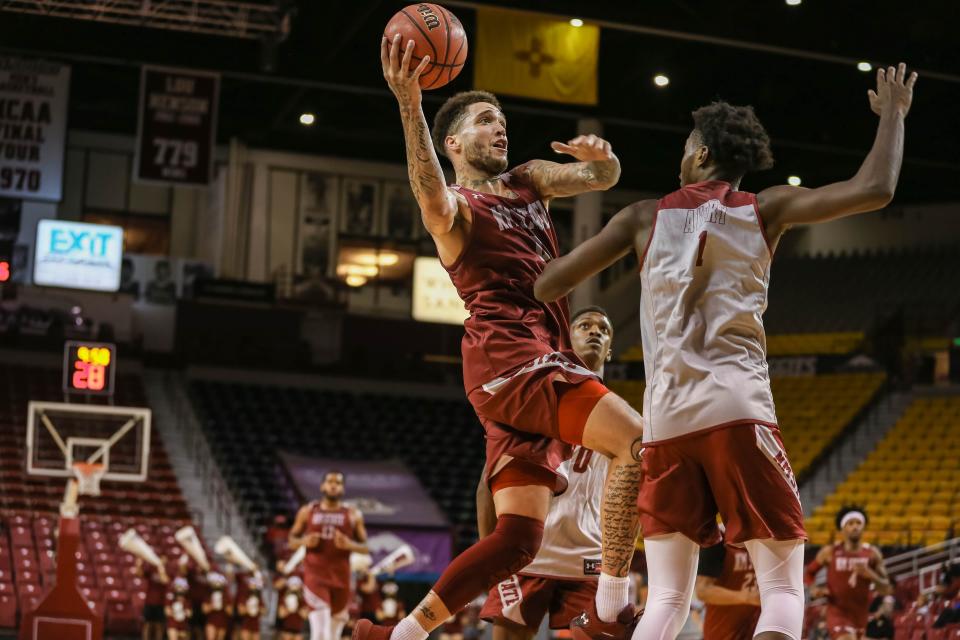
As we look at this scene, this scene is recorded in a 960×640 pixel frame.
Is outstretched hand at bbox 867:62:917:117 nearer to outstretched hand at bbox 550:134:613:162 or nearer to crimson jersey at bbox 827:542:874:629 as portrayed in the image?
outstretched hand at bbox 550:134:613:162

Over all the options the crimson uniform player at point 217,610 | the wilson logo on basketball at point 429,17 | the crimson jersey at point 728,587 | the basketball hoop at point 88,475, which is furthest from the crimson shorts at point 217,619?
the wilson logo on basketball at point 429,17

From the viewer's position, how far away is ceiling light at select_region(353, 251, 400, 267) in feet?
103

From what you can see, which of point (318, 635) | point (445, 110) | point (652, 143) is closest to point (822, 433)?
point (652, 143)

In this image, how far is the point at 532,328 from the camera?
16.8 feet

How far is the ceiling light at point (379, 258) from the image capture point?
31531 millimetres

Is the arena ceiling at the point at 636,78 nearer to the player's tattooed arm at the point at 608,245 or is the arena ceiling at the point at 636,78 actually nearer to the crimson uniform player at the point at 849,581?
the crimson uniform player at the point at 849,581

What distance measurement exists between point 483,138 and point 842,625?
27.4 ft

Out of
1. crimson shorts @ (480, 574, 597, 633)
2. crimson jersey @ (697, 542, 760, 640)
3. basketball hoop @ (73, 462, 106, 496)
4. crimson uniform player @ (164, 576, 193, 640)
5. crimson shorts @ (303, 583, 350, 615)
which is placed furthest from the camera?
crimson uniform player @ (164, 576, 193, 640)

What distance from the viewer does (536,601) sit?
6477mm

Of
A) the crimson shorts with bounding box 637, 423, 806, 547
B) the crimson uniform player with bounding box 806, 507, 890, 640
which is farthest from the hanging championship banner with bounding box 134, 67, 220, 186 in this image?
the crimson shorts with bounding box 637, 423, 806, 547

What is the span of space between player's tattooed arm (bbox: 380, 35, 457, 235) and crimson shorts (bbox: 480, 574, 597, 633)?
2.17 metres

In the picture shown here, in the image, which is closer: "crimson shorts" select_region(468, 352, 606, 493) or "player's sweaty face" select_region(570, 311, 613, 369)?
"crimson shorts" select_region(468, 352, 606, 493)

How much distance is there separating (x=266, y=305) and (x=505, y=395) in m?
24.8

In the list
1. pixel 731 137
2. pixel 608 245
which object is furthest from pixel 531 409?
pixel 731 137
